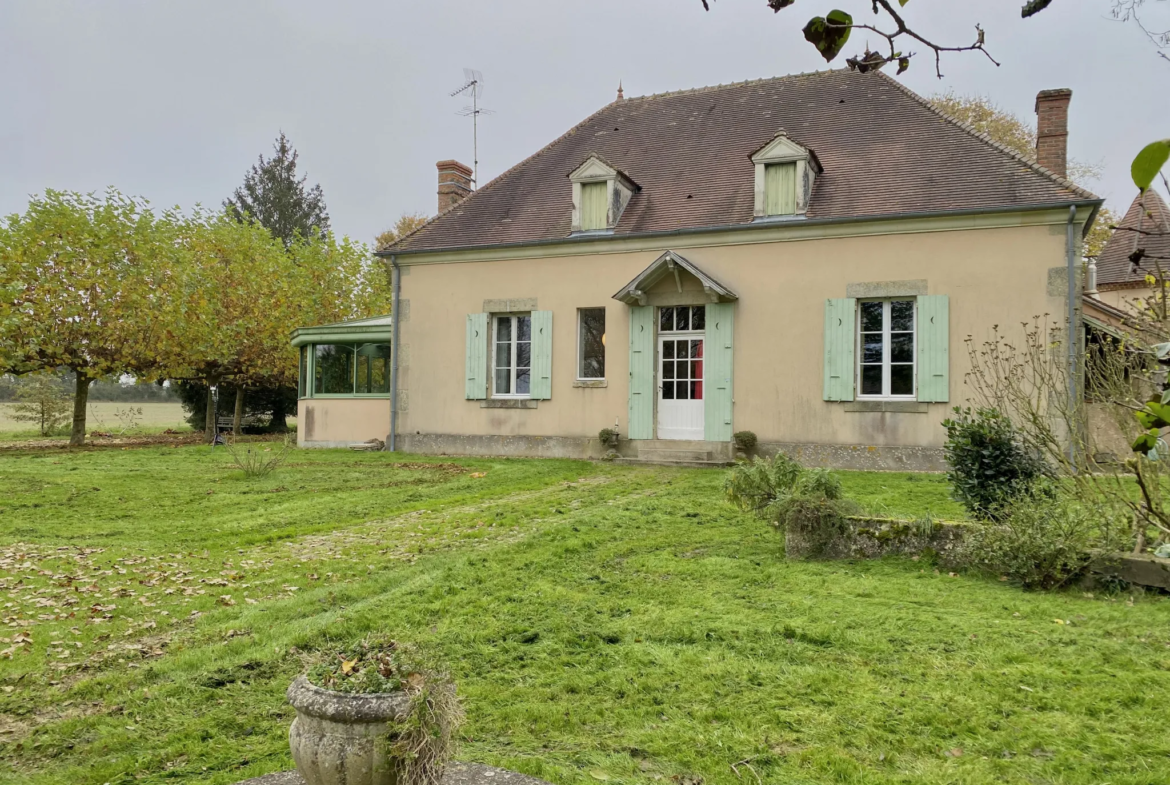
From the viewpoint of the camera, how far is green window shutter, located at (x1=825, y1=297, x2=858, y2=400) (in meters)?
12.8

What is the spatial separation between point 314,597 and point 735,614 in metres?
2.84

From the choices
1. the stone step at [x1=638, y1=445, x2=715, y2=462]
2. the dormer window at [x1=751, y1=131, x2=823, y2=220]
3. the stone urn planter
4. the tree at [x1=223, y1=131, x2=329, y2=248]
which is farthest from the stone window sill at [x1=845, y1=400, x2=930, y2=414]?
the tree at [x1=223, y1=131, x2=329, y2=248]

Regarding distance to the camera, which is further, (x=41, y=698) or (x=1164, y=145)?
(x=41, y=698)

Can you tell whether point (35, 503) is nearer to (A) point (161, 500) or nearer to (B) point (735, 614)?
(A) point (161, 500)

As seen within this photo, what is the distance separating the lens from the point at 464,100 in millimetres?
19953

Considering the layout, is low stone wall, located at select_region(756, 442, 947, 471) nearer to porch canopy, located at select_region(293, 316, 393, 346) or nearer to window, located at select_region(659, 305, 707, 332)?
window, located at select_region(659, 305, 707, 332)

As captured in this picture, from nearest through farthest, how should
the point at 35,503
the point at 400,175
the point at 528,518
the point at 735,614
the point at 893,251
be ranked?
the point at 735,614 < the point at 528,518 < the point at 35,503 < the point at 893,251 < the point at 400,175

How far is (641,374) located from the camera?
46.5ft

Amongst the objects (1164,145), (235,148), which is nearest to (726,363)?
(1164,145)

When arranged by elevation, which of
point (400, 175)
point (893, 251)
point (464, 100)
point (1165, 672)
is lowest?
point (1165, 672)

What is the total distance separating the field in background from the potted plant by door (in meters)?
27.3

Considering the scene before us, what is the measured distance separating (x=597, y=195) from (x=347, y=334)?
6.64m

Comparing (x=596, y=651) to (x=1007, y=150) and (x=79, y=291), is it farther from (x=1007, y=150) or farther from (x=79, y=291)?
(x=79, y=291)

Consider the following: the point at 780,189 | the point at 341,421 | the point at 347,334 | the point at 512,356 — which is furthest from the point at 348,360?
the point at 780,189
